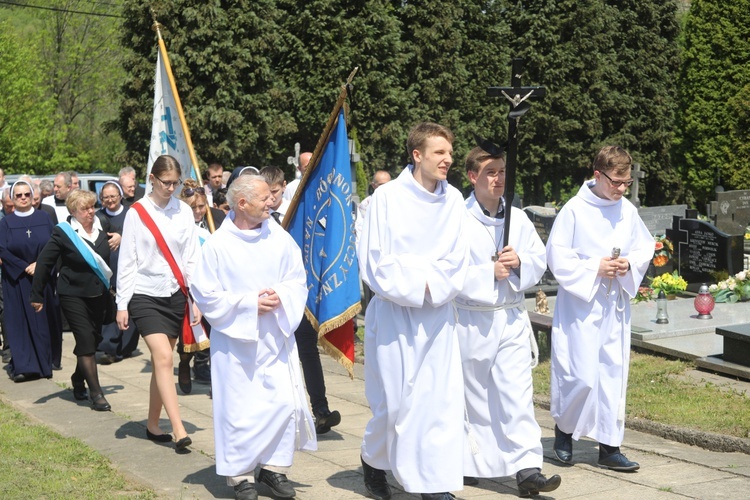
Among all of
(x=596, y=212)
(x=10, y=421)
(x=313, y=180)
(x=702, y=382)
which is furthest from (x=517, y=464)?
(x=10, y=421)

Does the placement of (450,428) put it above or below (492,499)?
above

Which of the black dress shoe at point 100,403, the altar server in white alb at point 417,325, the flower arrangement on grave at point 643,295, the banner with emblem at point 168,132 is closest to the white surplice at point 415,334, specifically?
the altar server in white alb at point 417,325

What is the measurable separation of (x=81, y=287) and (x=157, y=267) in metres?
1.82

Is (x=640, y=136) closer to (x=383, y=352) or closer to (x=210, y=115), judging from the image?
(x=210, y=115)

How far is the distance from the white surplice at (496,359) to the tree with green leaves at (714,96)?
30205 millimetres

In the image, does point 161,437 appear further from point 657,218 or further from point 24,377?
point 657,218

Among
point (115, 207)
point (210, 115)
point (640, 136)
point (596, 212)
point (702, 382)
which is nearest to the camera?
point (596, 212)

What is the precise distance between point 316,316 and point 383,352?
5.92ft

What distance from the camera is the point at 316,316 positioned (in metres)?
7.66

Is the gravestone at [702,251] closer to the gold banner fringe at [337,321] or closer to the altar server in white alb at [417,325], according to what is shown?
the gold banner fringe at [337,321]

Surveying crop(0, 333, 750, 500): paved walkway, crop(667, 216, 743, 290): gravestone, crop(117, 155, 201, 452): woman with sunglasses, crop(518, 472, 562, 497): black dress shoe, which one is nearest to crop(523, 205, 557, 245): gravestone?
crop(667, 216, 743, 290): gravestone

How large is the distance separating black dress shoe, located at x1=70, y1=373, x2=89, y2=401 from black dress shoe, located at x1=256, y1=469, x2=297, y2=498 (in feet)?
12.6

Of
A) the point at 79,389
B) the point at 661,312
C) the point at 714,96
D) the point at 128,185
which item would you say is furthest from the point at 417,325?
the point at 714,96

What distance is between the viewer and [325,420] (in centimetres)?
770
